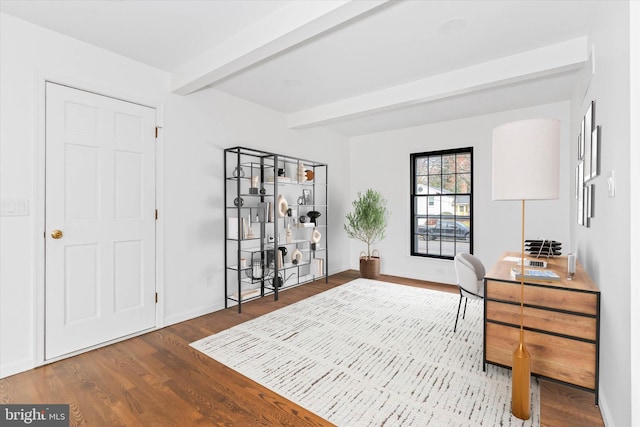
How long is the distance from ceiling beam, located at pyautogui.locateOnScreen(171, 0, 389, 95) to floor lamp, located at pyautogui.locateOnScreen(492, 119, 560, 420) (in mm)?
1196

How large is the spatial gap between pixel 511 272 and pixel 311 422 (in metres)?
1.82

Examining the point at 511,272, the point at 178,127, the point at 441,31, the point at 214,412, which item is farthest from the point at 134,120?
the point at 511,272

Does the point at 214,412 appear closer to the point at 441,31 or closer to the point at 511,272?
the point at 511,272

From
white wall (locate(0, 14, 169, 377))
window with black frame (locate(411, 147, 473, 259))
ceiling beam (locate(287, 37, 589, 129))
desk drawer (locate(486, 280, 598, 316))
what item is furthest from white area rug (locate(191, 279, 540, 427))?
ceiling beam (locate(287, 37, 589, 129))

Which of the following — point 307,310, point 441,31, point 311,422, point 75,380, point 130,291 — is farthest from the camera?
point 307,310

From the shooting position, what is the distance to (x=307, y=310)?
3.78 meters

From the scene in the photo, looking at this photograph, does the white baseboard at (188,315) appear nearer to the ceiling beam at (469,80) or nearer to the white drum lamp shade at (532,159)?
the ceiling beam at (469,80)

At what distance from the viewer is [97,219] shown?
2846mm

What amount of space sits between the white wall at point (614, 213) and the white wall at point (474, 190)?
2.50 metres

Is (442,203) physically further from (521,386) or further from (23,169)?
(23,169)

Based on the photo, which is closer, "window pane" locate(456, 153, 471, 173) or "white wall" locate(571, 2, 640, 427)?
"white wall" locate(571, 2, 640, 427)

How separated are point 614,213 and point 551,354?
3.35 feet

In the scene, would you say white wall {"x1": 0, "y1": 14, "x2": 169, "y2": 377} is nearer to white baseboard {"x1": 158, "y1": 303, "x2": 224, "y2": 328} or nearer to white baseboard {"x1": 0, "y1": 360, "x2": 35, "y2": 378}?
white baseboard {"x1": 0, "y1": 360, "x2": 35, "y2": 378}

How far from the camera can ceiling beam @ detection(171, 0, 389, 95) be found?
6.78 feet
